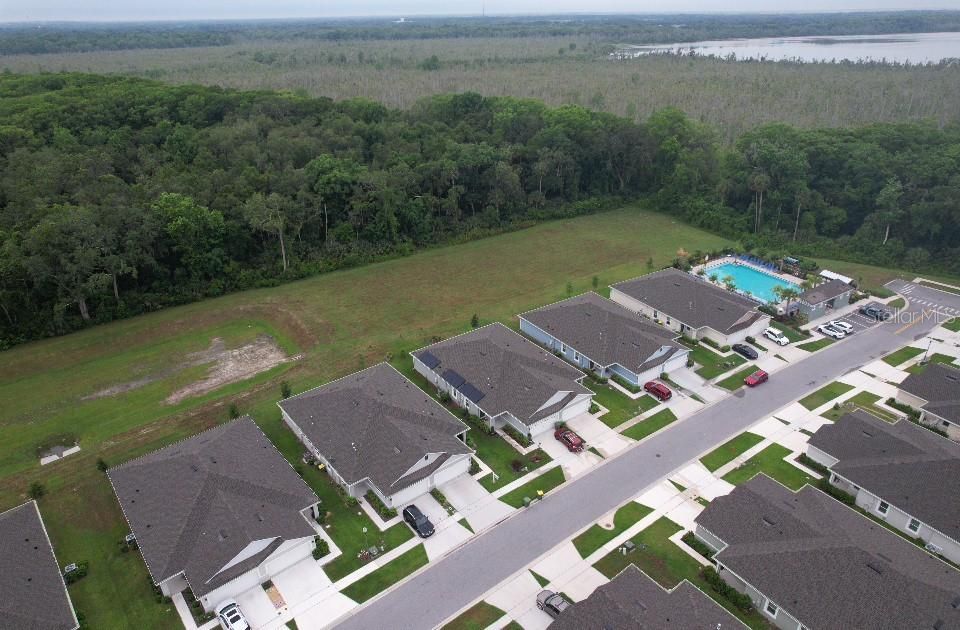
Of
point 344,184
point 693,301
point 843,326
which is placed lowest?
point 843,326

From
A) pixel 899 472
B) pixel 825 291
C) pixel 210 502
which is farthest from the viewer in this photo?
pixel 825 291

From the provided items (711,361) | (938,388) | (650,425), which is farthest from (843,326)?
(650,425)

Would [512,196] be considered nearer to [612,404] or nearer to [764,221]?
[764,221]

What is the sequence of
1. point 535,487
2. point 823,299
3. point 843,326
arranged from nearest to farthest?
1. point 535,487
2. point 843,326
3. point 823,299

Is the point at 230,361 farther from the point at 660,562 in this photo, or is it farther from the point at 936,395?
the point at 936,395

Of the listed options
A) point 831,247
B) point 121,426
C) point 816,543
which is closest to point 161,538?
point 121,426

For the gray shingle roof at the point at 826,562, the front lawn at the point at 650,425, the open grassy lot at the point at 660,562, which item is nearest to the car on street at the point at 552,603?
the open grassy lot at the point at 660,562

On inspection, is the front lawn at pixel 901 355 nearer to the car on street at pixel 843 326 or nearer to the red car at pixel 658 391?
the car on street at pixel 843 326
